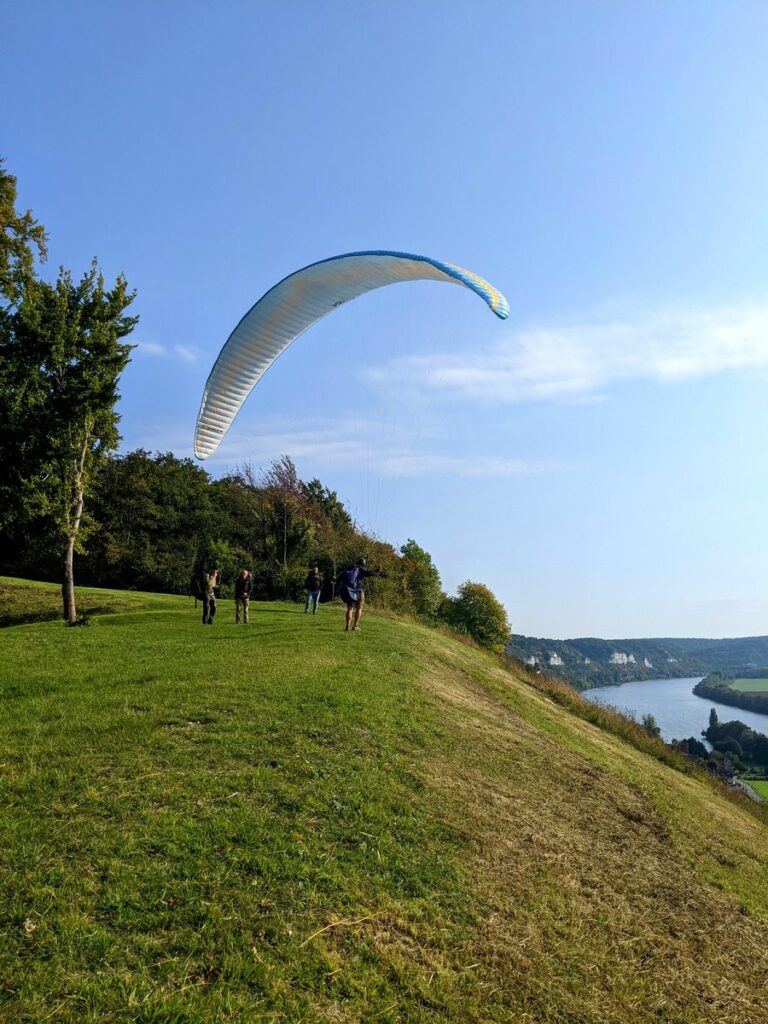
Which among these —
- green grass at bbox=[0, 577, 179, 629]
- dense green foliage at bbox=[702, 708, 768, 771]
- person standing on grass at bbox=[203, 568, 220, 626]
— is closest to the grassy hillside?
person standing on grass at bbox=[203, 568, 220, 626]

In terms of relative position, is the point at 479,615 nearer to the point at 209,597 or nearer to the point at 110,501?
the point at 110,501

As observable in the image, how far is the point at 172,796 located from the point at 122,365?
17.0m

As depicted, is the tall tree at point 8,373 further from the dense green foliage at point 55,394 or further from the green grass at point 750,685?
the green grass at point 750,685

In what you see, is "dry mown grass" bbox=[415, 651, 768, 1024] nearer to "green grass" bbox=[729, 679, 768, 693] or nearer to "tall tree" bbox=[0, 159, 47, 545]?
"tall tree" bbox=[0, 159, 47, 545]

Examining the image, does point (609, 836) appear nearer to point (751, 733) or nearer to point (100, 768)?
point (100, 768)

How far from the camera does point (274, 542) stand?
42969 mm

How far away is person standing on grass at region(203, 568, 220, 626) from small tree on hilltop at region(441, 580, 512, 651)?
146 feet

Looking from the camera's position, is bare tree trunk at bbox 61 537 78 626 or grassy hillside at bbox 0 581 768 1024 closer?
grassy hillside at bbox 0 581 768 1024

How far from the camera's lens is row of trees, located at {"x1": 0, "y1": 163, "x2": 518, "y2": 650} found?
1905 cm

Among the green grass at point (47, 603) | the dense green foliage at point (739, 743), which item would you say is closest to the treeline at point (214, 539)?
the green grass at point (47, 603)

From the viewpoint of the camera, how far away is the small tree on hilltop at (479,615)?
62397 millimetres

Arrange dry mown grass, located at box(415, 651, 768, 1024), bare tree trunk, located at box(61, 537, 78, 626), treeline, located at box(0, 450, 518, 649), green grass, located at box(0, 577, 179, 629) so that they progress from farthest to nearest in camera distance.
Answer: treeline, located at box(0, 450, 518, 649) → green grass, located at box(0, 577, 179, 629) → bare tree trunk, located at box(61, 537, 78, 626) → dry mown grass, located at box(415, 651, 768, 1024)

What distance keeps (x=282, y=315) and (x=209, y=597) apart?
812 cm

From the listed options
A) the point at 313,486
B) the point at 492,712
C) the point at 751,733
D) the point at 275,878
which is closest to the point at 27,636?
the point at 492,712
